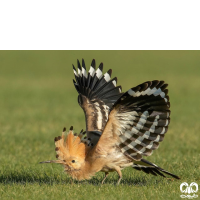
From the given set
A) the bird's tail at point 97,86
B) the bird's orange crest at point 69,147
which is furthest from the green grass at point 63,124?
the bird's tail at point 97,86

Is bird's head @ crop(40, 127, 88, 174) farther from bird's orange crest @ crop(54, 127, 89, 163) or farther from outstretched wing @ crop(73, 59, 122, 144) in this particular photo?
outstretched wing @ crop(73, 59, 122, 144)

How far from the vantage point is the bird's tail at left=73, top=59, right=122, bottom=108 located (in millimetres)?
7905

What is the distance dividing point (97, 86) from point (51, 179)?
1830mm

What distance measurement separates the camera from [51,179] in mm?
7293

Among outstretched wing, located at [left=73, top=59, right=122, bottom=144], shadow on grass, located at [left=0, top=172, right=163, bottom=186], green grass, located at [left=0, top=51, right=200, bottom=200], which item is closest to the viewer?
green grass, located at [left=0, top=51, right=200, bottom=200]

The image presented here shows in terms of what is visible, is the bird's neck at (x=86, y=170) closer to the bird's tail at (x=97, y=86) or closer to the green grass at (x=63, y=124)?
the green grass at (x=63, y=124)

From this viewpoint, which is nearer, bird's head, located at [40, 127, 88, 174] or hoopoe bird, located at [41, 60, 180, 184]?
hoopoe bird, located at [41, 60, 180, 184]

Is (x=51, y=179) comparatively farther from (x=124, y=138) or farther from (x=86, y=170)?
(x=124, y=138)

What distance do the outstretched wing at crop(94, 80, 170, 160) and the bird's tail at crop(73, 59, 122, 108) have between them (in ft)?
4.78

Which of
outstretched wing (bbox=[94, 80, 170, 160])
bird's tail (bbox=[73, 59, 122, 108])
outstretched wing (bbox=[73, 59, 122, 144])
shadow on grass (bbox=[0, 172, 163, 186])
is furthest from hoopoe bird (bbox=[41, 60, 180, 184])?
bird's tail (bbox=[73, 59, 122, 108])

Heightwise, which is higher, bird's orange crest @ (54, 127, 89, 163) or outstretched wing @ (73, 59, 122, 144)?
outstretched wing @ (73, 59, 122, 144)

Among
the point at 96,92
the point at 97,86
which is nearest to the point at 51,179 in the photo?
the point at 96,92
